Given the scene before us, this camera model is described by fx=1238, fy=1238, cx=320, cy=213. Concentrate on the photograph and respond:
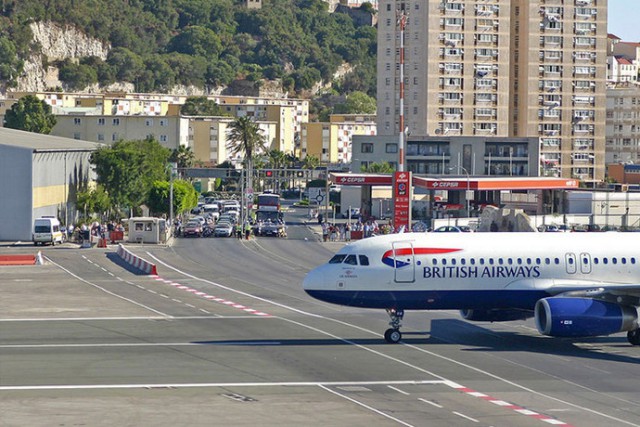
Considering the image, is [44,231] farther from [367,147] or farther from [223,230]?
[367,147]

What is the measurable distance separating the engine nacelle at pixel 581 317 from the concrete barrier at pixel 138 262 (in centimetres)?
3754

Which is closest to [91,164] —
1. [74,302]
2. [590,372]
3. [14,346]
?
[74,302]

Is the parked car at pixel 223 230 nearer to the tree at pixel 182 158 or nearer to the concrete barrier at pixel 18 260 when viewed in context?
the concrete barrier at pixel 18 260

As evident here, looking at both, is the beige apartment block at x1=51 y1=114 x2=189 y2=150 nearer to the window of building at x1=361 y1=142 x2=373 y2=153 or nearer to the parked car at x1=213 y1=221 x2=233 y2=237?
the window of building at x1=361 y1=142 x2=373 y2=153

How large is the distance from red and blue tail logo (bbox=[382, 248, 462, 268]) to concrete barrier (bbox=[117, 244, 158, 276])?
34.4m

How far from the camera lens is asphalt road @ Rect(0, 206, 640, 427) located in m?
33.5

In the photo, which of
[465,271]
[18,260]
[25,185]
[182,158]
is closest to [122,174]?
[25,185]

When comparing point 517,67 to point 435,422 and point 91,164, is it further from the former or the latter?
point 435,422

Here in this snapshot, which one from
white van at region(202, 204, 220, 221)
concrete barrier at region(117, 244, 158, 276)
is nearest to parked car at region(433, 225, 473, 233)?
concrete barrier at region(117, 244, 158, 276)

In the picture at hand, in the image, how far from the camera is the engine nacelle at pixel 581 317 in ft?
143

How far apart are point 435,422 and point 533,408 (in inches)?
145

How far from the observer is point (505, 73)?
182m

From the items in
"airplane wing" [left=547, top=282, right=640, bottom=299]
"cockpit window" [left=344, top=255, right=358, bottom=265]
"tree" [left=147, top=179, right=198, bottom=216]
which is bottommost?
"airplane wing" [left=547, top=282, right=640, bottom=299]

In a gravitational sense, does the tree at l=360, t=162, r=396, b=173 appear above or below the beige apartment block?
below
